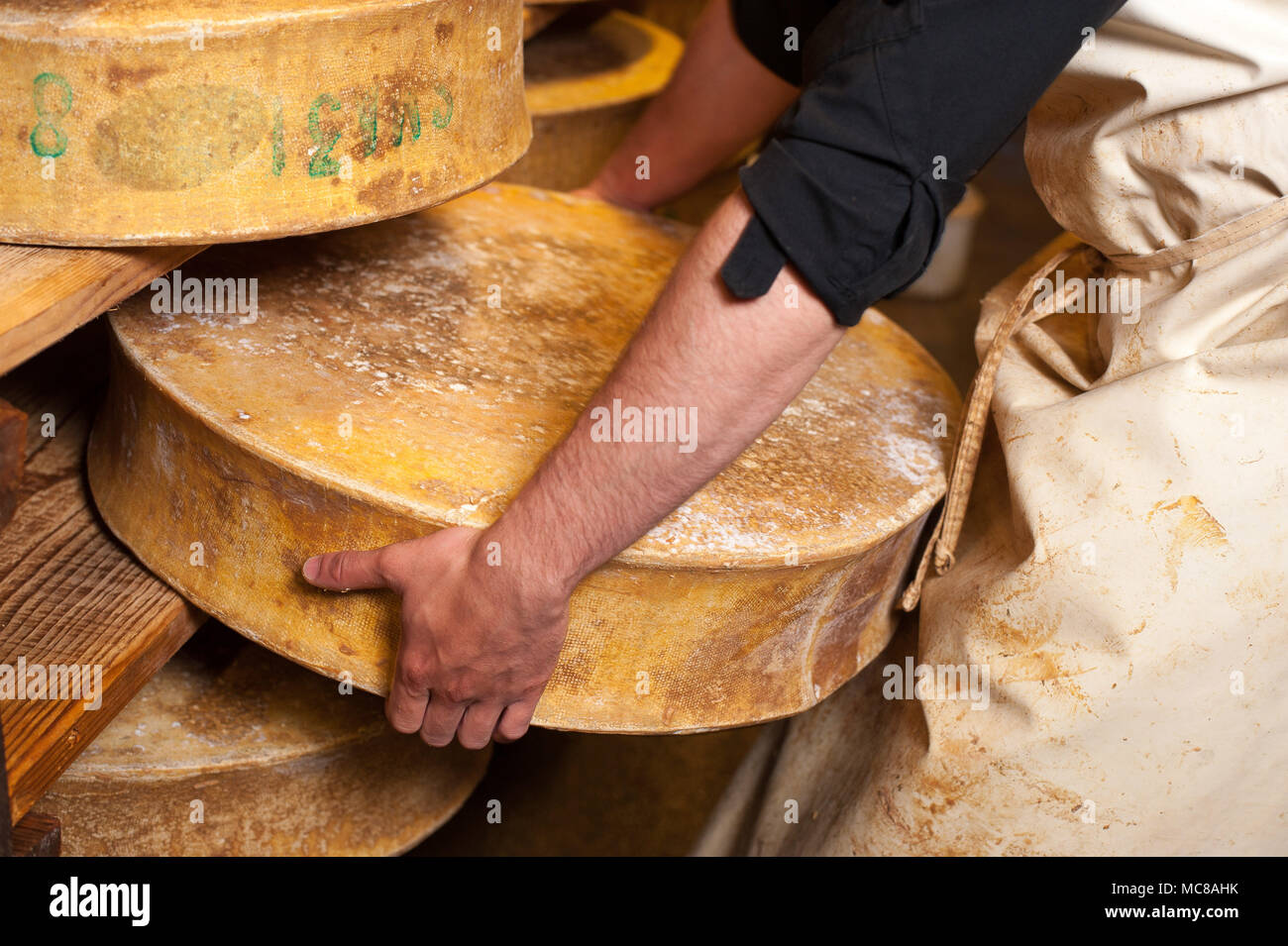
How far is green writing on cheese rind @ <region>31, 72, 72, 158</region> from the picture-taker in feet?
3.12

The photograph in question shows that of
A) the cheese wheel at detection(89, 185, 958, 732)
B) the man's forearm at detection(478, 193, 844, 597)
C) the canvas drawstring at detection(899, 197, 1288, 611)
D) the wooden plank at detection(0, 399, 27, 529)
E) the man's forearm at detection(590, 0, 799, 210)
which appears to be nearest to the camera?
the wooden plank at detection(0, 399, 27, 529)

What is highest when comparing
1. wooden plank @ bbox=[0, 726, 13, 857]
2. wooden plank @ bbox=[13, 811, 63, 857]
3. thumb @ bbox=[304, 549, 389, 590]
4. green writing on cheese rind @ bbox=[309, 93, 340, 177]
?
green writing on cheese rind @ bbox=[309, 93, 340, 177]

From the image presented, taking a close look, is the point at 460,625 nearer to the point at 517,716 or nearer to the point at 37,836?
the point at 517,716

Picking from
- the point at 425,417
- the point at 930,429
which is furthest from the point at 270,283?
the point at 930,429

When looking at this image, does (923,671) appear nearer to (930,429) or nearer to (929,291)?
(930,429)

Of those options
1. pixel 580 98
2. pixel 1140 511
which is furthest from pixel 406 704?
pixel 580 98

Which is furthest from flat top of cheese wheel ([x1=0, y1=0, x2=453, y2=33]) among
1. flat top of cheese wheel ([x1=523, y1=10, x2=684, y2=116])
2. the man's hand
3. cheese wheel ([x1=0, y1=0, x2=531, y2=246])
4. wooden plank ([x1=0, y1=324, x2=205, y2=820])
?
flat top of cheese wheel ([x1=523, y1=10, x2=684, y2=116])

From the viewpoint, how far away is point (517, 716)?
116 cm

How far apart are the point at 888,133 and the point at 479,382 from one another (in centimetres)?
51

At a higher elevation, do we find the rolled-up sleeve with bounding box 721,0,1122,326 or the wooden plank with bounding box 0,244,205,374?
the rolled-up sleeve with bounding box 721,0,1122,326

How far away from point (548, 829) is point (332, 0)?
1.62m

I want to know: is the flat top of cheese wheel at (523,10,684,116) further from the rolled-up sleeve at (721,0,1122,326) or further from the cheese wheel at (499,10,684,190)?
the rolled-up sleeve at (721,0,1122,326)

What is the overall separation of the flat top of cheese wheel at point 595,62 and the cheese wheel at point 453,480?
3.23 ft

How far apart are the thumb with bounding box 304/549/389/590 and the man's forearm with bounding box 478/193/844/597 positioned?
10cm
